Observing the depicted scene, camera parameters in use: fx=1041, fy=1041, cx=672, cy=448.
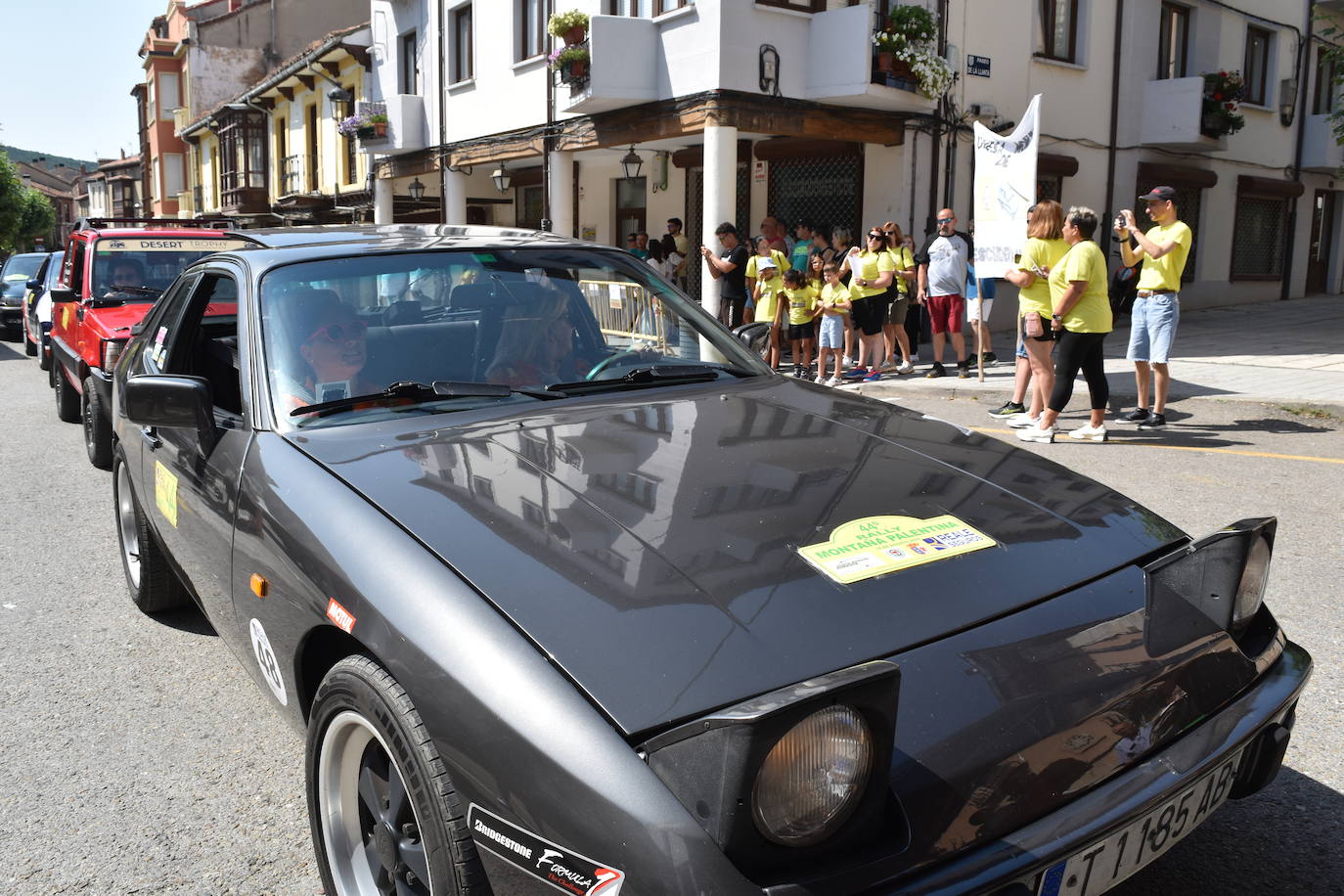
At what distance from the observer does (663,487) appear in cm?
223

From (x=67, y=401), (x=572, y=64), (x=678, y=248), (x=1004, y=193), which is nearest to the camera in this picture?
(x=67, y=401)

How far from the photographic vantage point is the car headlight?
4.87 feet

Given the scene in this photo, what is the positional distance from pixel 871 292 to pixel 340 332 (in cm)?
1009

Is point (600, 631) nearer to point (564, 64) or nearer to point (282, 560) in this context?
point (282, 560)

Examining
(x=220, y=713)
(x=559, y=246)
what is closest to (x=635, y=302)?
(x=559, y=246)

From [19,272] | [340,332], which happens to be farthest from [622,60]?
[19,272]

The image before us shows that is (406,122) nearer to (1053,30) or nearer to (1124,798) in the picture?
(1053,30)

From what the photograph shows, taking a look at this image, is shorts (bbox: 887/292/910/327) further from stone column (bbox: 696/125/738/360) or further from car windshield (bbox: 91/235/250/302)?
car windshield (bbox: 91/235/250/302)

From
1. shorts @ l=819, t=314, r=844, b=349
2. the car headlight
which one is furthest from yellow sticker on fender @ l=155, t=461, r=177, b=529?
shorts @ l=819, t=314, r=844, b=349

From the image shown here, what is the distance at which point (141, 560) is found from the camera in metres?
4.18

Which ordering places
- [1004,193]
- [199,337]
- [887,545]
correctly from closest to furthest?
[887,545], [199,337], [1004,193]

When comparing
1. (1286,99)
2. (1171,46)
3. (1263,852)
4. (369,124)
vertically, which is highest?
(1171,46)

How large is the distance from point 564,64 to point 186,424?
13826 millimetres

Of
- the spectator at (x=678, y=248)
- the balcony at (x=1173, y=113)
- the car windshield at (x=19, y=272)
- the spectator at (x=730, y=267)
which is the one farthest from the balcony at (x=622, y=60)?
the car windshield at (x=19, y=272)
